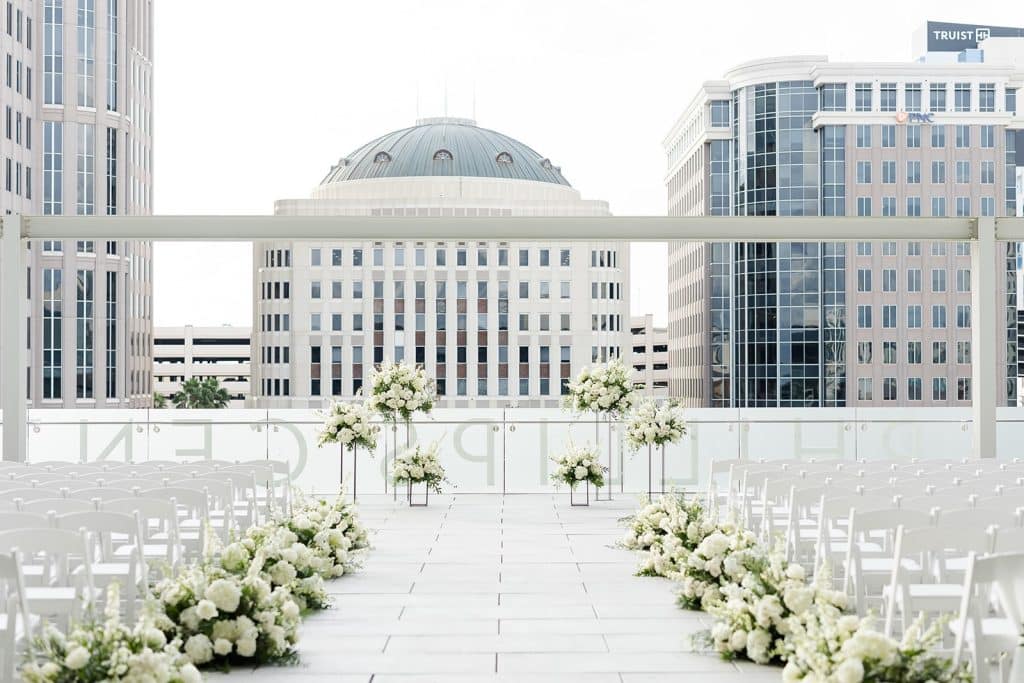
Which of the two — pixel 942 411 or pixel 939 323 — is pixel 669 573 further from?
pixel 939 323

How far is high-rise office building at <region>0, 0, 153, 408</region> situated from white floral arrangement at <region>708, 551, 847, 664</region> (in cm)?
7316

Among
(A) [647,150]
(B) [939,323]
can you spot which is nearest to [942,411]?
(B) [939,323]

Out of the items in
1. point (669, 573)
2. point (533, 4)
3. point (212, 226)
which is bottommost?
point (669, 573)

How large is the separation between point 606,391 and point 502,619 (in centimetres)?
799

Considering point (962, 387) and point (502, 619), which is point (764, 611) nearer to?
point (502, 619)

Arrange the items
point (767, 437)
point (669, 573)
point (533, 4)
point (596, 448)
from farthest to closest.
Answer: point (533, 4), point (767, 437), point (596, 448), point (669, 573)

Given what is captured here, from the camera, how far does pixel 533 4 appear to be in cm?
2858

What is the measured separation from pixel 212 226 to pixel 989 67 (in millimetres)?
84884

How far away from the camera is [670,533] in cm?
875

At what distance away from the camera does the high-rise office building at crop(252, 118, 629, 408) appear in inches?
3745

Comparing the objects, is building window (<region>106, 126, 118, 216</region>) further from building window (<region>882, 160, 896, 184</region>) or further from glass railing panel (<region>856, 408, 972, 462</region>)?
glass railing panel (<region>856, 408, 972, 462</region>)

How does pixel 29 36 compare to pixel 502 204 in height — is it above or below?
above

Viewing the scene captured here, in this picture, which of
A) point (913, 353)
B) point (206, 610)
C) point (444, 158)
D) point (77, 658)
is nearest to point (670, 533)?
point (206, 610)

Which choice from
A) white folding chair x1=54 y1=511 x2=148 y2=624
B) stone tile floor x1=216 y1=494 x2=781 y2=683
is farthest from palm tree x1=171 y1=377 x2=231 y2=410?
white folding chair x1=54 y1=511 x2=148 y2=624
